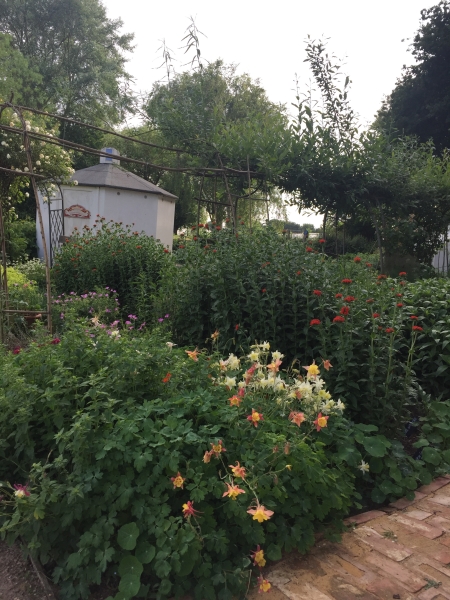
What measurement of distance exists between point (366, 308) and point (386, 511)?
1.43 m

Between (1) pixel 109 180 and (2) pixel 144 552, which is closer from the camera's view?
(2) pixel 144 552

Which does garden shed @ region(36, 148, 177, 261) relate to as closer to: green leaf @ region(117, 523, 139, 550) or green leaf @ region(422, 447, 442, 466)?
green leaf @ region(422, 447, 442, 466)

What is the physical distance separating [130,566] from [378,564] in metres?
1.10

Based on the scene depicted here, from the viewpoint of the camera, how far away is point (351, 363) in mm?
3139

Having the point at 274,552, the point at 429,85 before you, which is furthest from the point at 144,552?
the point at 429,85

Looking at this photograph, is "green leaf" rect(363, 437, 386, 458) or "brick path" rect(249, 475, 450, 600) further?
"green leaf" rect(363, 437, 386, 458)

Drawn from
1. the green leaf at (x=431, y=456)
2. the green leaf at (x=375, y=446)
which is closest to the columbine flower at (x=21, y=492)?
the green leaf at (x=375, y=446)

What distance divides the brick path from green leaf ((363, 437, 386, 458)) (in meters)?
0.31

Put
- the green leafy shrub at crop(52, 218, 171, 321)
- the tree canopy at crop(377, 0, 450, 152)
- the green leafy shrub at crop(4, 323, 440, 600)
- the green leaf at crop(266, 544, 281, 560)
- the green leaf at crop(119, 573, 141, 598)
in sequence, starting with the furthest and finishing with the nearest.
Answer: the tree canopy at crop(377, 0, 450, 152) → the green leafy shrub at crop(52, 218, 171, 321) → the green leaf at crop(266, 544, 281, 560) → the green leafy shrub at crop(4, 323, 440, 600) → the green leaf at crop(119, 573, 141, 598)

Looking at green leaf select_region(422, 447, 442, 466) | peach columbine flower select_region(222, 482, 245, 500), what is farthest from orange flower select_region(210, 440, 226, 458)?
green leaf select_region(422, 447, 442, 466)

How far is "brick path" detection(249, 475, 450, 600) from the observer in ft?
6.34

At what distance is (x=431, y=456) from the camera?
10.1 feet

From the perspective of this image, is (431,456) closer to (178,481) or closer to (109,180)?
(178,481)

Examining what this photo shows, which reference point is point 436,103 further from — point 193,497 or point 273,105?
point 193,497
